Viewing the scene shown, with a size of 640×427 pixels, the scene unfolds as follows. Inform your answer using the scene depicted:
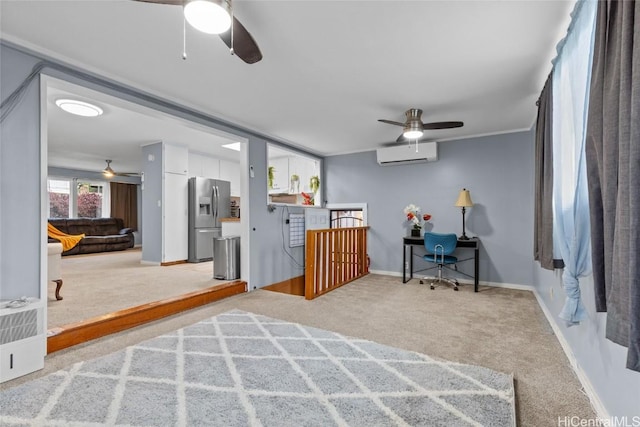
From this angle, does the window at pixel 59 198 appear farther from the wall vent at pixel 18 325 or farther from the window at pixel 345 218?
the wall vent at pixel 18 325

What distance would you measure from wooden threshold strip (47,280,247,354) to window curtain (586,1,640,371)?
10.8ft

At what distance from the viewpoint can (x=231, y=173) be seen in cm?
721

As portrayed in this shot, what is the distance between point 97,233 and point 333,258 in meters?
6.98

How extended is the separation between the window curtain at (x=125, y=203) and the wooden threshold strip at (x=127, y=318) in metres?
7.08

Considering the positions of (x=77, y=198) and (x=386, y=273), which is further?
(x=77, y=198)

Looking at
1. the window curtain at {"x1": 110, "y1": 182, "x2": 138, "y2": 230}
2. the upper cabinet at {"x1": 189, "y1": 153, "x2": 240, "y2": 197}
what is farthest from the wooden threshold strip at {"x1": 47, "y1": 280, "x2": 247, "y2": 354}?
the window curtain at {"x1": 110, "y1": 182, "x2": 138, "y2": 230}

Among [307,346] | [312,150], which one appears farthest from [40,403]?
[312,150]

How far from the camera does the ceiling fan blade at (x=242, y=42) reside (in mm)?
1632

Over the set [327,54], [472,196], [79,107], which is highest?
[79,107]

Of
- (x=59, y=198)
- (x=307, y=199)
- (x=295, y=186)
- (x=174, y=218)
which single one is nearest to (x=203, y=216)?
(x=174, y=218)

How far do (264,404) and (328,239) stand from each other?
9.02 feet

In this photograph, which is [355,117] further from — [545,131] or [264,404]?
[264,404]

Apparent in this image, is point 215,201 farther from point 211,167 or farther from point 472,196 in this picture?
point 472,196

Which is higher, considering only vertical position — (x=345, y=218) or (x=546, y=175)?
(x=546, y=175)
